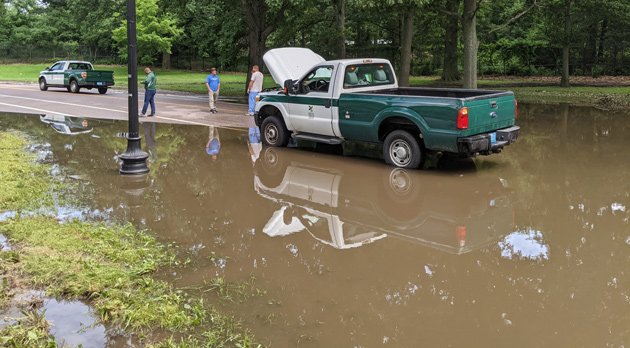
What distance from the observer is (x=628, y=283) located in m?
5.43

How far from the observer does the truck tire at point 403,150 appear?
10234mm

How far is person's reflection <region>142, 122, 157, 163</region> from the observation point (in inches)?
473

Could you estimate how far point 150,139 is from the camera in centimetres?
1408

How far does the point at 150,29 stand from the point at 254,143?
37173mm

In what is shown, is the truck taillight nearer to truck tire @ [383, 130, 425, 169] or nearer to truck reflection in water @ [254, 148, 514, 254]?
truck reflection in water @ [254, 148, 514, 254]

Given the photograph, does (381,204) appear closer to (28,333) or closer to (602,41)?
(28,333)

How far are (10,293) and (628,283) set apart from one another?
18.2ft

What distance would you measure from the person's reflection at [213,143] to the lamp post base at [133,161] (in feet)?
5.94

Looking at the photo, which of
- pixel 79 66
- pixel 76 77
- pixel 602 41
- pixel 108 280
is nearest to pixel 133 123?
pixel 108 280

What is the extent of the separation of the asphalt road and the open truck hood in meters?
2.96

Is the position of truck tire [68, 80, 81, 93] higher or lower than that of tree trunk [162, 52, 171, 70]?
lower

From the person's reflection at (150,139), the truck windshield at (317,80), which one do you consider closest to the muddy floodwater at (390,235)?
the person's reflection at (150,139)

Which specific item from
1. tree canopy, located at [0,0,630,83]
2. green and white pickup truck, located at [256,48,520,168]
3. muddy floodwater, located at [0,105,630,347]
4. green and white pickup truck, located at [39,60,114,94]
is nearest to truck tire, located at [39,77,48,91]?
green and white pickup truck, located at [39,60,114,94]

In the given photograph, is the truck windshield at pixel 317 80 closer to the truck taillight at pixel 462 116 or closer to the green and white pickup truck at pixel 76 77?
the truck taillight at pixel 462 116
